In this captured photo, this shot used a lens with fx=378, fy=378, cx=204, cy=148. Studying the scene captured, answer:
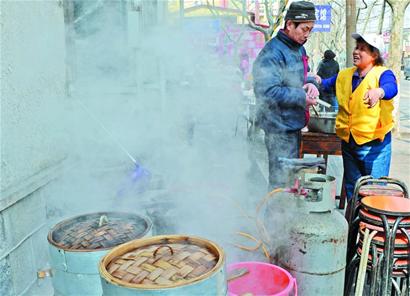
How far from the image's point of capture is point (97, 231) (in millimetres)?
2029

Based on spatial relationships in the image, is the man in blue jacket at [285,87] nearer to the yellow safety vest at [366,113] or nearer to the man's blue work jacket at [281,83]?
the man's blue work jacket at [281,83]

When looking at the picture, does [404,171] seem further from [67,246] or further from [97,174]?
[67,246]

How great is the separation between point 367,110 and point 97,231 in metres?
2.66

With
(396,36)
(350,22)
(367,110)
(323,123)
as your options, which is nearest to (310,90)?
(367,110)

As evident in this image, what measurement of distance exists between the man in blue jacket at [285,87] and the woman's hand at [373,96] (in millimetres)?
524

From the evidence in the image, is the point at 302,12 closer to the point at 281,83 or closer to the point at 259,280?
the point at 281,83

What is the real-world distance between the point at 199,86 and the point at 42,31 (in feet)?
9.44

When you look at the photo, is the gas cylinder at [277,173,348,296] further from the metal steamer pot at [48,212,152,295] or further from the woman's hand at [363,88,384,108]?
the woman's hand at [363,88,384,108]

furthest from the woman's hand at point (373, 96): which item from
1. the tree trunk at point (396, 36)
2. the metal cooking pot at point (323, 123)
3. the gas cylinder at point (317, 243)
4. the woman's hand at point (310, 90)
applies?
the tree trunk at point (396, 36)

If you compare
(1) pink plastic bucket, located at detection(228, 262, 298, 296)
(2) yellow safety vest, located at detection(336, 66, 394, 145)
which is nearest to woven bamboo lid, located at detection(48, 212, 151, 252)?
(1) pink plastic bucket, located at detection(228, 262, 298, 296)

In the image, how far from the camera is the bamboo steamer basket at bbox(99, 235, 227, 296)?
4.40 ft

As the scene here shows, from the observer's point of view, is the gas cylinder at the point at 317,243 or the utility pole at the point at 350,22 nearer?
the gas cylinder at the point at 317,243

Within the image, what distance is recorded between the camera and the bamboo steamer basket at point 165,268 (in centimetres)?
134

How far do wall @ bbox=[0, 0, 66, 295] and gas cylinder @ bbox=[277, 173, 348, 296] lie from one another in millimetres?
1859
